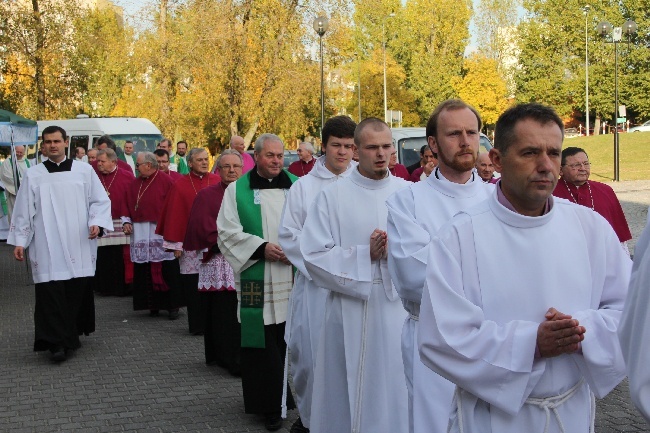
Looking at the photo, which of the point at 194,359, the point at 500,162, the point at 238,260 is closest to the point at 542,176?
the point at 500,162

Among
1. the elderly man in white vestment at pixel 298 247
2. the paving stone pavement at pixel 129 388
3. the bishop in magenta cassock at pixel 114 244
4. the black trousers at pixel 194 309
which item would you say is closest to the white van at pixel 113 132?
the bishop in magenta cassock at pixel 114 244

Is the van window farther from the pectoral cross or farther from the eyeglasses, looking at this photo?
the pectoral cross

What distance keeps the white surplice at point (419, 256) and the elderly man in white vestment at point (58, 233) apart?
581 centimetres

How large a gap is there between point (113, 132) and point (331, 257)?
1863 centimetres

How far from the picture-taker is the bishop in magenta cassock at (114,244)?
14008 millimetres

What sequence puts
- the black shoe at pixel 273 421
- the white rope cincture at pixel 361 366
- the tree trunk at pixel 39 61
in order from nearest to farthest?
the white rope cincture at pixel 361 366
the black shoe at pixel 273 421
the tree trunk at pixel 39 61

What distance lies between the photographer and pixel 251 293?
7.56 m

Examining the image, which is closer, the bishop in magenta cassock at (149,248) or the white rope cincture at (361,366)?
the white rope cincture at (361,366)

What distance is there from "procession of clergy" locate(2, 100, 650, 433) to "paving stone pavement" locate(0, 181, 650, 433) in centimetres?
32

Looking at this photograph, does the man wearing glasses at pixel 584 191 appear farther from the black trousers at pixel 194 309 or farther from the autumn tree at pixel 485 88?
the autumn tree at pixel 485 88

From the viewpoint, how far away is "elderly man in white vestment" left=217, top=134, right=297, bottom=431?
7.41m

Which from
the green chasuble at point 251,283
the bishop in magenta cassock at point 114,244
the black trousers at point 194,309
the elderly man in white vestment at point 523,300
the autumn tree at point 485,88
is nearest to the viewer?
the elderly man in white vestment at point 523,300

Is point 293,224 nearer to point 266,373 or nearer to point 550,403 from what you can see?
point 266,373

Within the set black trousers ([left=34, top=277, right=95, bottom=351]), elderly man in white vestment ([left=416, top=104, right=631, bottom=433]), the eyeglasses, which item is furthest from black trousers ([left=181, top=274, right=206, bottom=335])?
elderly man in white vestment ([left=416, top=104, right=631, bottom=433])
